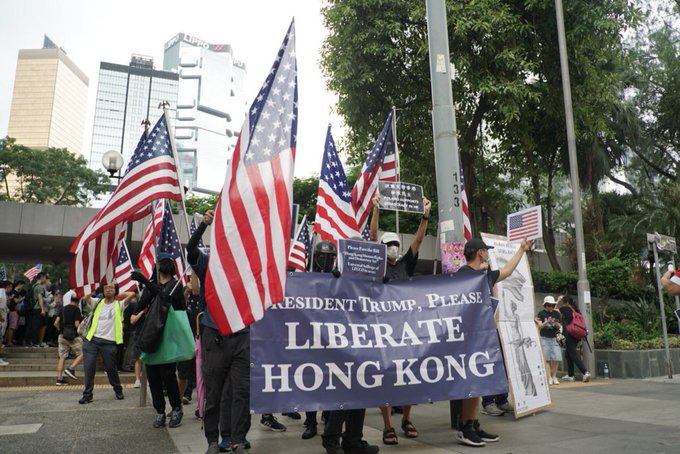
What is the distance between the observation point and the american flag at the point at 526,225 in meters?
6.24

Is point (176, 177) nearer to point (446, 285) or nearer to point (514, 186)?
point (446, 285)

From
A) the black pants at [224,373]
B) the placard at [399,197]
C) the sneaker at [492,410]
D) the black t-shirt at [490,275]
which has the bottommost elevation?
the sneaker at [492,410]

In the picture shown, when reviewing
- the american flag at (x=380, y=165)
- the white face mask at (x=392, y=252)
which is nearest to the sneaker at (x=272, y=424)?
the white face mask at (x=392, y=252)

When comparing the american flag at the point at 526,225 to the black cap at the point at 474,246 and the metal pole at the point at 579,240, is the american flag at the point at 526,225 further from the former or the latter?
the metal pole at the point at 579,240

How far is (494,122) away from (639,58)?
43.2 feet

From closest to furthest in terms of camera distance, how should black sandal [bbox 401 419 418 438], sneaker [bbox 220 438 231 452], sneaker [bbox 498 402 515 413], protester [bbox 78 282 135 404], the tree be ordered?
sneaker [bbox 220 438 231 452], black sandal [bbox 401 419 418 438], sneaker [bbox 498 402 515 413], protester [bbox 78 282 135 404], the tree

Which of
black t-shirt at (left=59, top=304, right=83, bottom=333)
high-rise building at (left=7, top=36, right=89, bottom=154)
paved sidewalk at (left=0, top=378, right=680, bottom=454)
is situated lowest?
paved sidewalk at (left=0, top=378, right=680, bottom=454)

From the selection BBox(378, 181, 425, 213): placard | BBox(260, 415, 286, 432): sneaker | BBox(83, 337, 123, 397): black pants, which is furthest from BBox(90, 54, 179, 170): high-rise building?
BBox(260, 415, 286, 432): sneaker

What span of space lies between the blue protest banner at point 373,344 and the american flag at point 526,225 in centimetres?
110

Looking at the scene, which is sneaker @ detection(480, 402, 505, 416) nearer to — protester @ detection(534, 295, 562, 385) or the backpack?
protester @ detection(534, 295, 562, 385)

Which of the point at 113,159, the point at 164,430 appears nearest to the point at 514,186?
the point at 113,159

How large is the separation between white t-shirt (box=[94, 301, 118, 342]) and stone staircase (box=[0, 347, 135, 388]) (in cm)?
346

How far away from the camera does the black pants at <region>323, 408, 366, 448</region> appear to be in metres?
4.95

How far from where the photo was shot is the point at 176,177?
697cm
